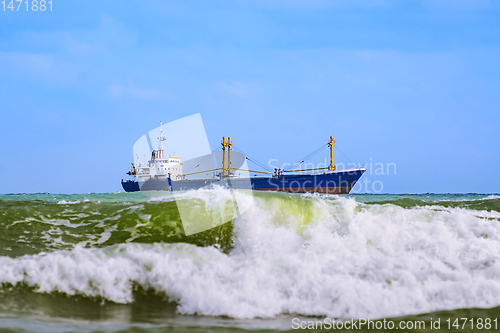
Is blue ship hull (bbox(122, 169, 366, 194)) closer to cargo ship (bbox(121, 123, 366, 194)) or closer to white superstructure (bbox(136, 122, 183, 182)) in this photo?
cargo ship (bbox(121, 123, 366, 194))

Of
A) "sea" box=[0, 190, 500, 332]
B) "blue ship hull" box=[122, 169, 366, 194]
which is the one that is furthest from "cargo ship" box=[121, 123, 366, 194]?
"sea" box=[0, 190, 500, 332]

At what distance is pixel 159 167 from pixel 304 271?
170ft

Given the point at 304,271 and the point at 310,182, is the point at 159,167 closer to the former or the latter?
the point at 310,182

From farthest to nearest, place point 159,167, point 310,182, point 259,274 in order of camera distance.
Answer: point 159,167
point 310,182
point 259,274

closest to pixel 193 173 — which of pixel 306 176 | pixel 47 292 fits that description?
pixel 306 176

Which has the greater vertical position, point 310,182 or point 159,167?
point 159,167

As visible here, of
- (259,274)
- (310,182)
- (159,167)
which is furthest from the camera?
(159,167)

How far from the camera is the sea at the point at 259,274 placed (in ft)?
11.0

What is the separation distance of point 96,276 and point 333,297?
289 centimetres

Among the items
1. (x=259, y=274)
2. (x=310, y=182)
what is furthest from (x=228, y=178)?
(x=259, y=274)

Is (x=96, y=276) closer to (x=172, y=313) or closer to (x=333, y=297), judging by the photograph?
(x=172, y=313)

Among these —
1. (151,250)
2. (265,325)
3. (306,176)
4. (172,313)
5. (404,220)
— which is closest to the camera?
(265,325)

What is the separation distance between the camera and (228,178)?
48.1 meters

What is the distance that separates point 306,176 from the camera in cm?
4209
